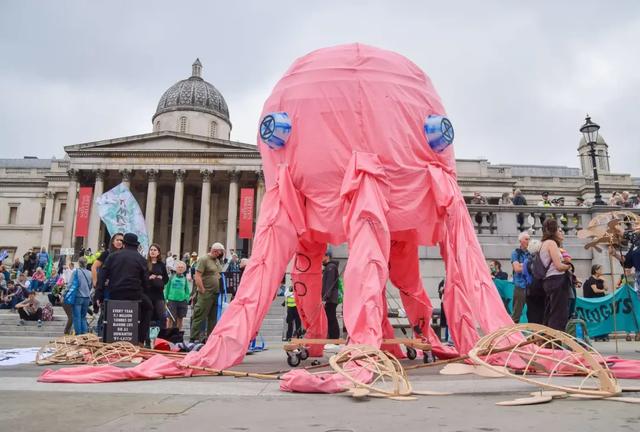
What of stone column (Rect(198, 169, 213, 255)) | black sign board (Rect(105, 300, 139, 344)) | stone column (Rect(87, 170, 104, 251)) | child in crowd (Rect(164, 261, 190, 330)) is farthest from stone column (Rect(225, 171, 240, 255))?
black sign board (Rect(105, 300, 139, 344))

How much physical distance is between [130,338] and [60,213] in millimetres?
49232

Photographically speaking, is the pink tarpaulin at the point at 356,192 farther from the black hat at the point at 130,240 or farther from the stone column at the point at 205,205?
the stone column at the point at 205,205

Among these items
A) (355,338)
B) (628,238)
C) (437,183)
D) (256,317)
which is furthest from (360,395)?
(628,238)

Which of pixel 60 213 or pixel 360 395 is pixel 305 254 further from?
pixel 60 213

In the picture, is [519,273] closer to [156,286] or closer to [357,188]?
[357,188]

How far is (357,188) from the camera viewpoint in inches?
199

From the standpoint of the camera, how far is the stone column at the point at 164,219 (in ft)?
155

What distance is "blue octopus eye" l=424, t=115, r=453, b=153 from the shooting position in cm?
557

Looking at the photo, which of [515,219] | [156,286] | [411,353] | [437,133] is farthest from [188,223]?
[437,133]

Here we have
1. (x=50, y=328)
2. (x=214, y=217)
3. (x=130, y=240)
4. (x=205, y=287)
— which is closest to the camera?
(x=130, y=240)

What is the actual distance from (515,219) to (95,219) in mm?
37311

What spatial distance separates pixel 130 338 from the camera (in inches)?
275

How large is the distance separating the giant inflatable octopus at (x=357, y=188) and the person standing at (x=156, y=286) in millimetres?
3366

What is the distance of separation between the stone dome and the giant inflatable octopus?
145ft
